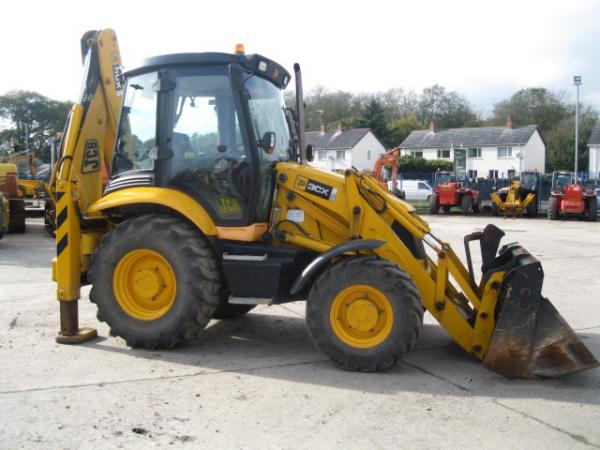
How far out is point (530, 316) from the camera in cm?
471

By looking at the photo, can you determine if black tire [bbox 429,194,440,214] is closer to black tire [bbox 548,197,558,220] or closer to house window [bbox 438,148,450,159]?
black tire [bbox 548,197,558,220]

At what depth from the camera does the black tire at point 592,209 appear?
77.6 feet

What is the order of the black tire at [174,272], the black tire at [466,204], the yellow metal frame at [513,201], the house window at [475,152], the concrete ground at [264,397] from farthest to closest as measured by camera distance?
1. the house window at [475,152]
2. the black tire at [466,204]
3. the yellow metal frame at [513,201]
4. the black tire at [174,272]
5. the concrete ground at [264,397]

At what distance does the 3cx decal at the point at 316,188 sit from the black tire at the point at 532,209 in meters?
22.0

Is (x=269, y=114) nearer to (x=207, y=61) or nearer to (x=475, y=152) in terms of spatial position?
(x=207, y=61)

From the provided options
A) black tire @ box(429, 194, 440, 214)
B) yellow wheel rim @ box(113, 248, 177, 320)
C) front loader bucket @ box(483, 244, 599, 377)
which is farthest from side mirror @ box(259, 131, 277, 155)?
black tire @ box(429, 194, 440, 214)

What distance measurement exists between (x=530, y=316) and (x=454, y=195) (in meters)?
23.3

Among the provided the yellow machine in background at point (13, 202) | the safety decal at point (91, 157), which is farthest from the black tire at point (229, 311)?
the yellow machine in background at point (13, 202)

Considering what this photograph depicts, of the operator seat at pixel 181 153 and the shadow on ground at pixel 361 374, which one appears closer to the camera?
the shadow on ground at pixel 361 374

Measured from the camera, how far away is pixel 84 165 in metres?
6.18

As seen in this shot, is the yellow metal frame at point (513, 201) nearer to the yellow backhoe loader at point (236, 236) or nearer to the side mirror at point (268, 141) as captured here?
the yellow backhoe loader at point (236, 236)

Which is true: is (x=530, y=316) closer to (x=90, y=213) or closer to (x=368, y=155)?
(x=90, y=213)

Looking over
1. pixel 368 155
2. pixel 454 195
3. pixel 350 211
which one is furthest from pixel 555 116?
pixel 350 211

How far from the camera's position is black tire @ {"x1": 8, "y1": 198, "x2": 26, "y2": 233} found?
17188mm
